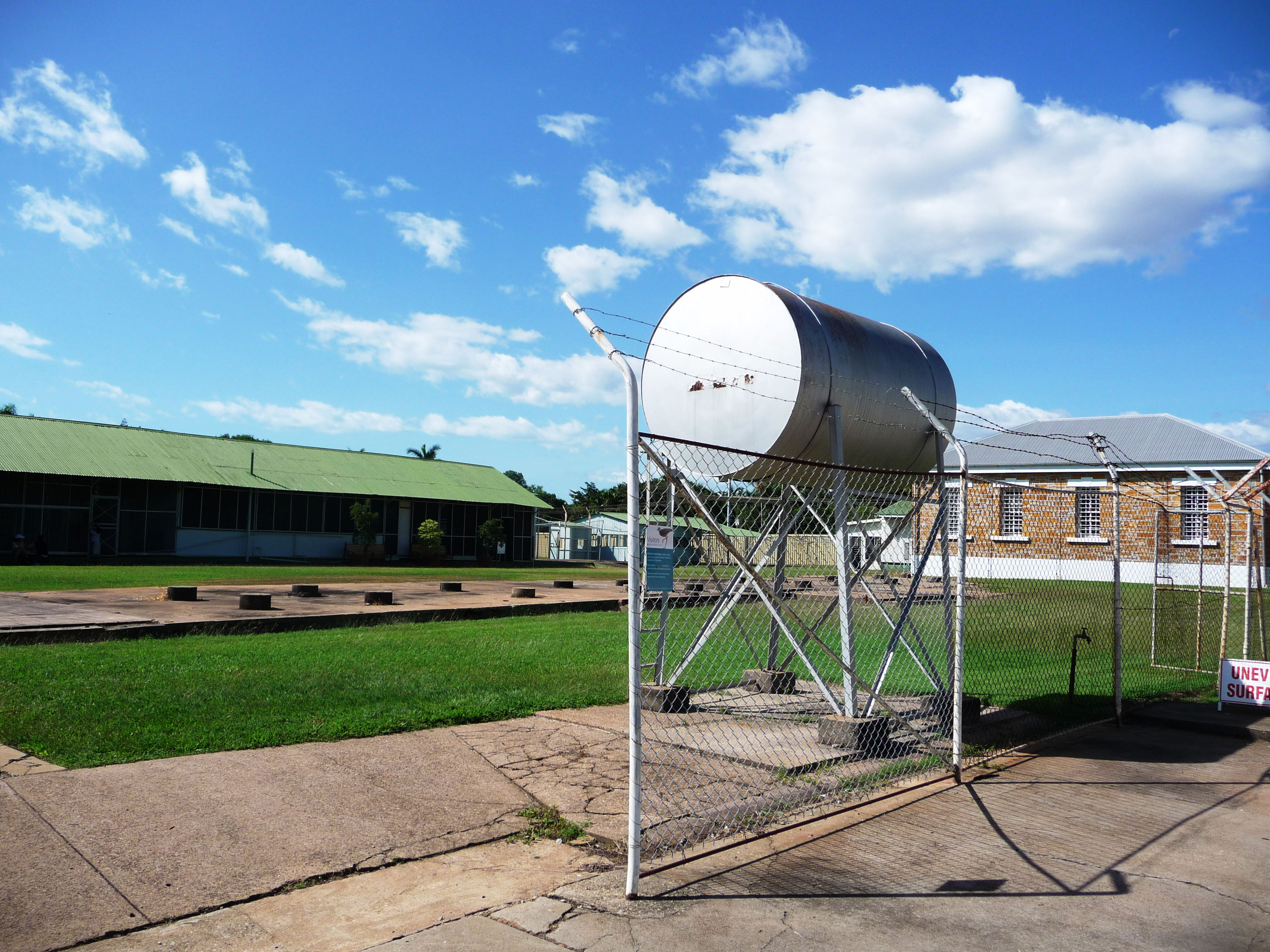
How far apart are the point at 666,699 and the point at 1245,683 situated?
19.2ft

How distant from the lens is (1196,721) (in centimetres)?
868

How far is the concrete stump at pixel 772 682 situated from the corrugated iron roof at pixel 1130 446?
26326mm

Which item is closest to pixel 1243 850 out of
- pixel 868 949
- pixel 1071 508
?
pixel 868 949

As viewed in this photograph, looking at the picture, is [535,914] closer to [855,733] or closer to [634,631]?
[634,631]

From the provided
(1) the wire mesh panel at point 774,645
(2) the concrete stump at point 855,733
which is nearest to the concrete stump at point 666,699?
(1) the wire mesh panel at point 774,645

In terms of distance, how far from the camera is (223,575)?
2611 centimetres

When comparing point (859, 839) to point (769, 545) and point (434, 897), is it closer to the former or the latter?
point (434, 897)

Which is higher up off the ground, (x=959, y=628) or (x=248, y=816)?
(x=959, y=628)

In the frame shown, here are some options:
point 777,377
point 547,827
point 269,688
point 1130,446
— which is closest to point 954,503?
point 777,377

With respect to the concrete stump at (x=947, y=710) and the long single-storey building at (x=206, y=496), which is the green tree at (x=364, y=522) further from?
the concrete stump at (x=947, y=710)

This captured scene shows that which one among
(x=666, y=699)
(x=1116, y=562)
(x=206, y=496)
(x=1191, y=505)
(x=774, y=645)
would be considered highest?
(x=1191, y=505)

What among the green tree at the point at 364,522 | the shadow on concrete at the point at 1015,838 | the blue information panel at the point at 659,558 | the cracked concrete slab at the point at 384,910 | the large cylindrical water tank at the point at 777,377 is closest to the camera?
the cracked concrete slab at the point at 384,910

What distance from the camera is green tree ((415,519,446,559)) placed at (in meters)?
39.8

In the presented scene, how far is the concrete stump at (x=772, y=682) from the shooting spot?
889cm
